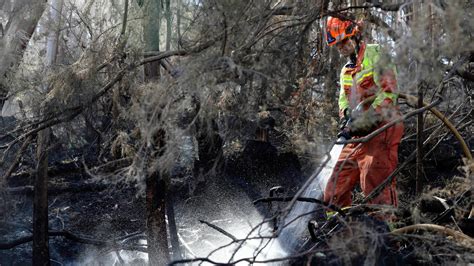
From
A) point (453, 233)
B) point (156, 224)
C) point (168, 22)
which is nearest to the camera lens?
point (453, 233)

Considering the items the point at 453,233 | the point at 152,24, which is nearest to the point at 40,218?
the point at 152,24

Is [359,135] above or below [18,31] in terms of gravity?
below

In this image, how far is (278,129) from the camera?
30.1 feet

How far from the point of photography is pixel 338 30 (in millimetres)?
5461

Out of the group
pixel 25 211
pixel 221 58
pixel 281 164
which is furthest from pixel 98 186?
pixel 221 58

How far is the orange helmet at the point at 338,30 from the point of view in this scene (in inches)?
213

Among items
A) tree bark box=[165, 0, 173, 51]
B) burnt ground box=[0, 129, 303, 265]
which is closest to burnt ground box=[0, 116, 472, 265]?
burnt ground box=[0, 129, 303, 265]

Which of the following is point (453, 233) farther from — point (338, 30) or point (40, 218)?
point (40, 218)

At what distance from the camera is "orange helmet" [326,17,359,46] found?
17.7 ft

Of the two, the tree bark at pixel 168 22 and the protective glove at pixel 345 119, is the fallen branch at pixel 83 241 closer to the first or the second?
the tree bark at pixel 168 22

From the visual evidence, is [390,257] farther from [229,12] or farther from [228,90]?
[229,12]

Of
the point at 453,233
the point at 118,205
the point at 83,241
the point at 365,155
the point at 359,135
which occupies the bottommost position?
the point at 83,241

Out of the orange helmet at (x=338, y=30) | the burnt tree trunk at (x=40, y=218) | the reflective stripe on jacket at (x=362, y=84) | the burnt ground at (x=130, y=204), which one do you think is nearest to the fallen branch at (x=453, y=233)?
the reflective stripe on jacket at (x=362, y=84)

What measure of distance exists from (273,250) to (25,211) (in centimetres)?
426
